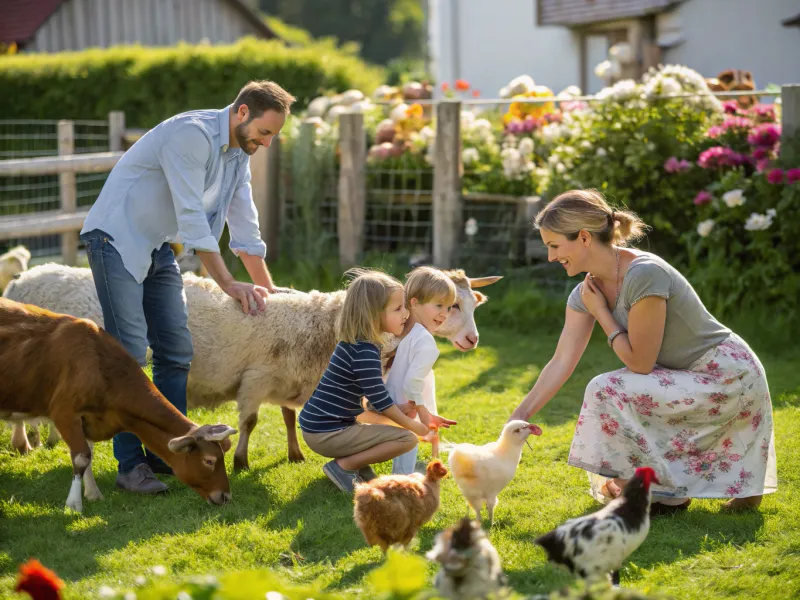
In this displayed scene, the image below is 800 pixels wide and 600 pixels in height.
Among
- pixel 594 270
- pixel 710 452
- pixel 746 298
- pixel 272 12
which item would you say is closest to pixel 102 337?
pixel 594 270

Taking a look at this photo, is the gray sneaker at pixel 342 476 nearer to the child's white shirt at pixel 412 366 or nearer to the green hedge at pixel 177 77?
the child's white shirt at pixel 412 366

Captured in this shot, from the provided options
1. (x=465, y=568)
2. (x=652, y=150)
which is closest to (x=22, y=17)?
(x=652, y=150)

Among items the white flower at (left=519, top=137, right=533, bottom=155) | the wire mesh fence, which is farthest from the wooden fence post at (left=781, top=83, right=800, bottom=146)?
the wire mesh fence

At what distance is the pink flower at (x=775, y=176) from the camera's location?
7949 millimetres

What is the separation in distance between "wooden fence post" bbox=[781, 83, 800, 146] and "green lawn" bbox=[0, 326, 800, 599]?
3.22 meters

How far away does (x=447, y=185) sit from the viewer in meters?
9.88

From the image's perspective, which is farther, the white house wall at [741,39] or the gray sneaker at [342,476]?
the white house wall at [741,39]

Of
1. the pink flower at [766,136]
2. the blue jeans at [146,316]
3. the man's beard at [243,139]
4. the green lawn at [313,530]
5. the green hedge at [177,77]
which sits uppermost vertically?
the green hedge at [177,77]

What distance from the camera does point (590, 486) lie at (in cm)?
494

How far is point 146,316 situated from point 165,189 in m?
0.75

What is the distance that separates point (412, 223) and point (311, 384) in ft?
16.9

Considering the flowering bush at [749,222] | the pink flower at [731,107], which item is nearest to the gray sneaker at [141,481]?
the flowering bush at [749,222]

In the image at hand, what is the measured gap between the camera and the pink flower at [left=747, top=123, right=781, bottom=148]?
821 cm

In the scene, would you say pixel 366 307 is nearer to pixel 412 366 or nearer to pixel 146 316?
pixel 412 366
